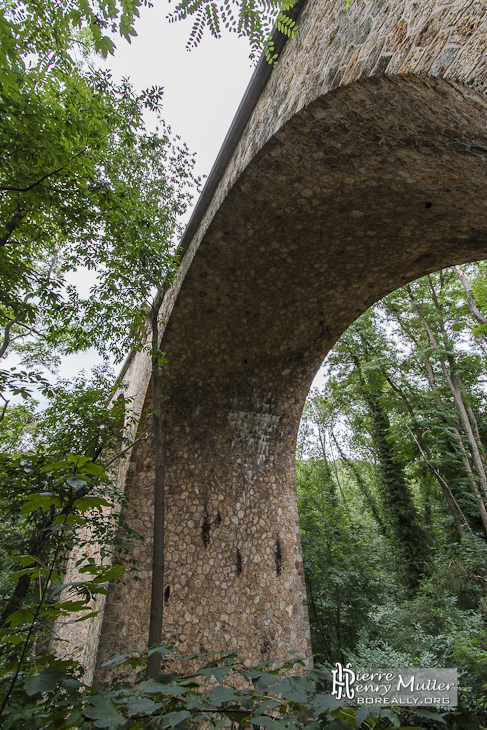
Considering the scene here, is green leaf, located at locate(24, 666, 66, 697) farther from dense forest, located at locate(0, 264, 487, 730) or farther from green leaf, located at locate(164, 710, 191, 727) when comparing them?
dense forest, located at locate(0, 264, 487, 730)

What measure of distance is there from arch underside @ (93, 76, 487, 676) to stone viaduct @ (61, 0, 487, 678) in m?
0.02

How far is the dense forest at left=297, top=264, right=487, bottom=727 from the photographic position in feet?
18.9

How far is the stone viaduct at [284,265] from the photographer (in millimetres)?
2076

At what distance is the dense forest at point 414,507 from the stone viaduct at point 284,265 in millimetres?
2020

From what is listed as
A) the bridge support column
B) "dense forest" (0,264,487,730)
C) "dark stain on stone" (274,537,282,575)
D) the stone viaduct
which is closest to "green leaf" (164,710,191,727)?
the stone viaduct

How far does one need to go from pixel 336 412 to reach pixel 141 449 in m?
10.3

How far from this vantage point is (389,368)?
9867 millimetres

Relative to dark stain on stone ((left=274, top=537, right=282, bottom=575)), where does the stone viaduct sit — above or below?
above

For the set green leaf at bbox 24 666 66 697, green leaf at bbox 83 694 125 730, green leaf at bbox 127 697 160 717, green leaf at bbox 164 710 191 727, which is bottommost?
green leaf at bbox 164 710 191 727

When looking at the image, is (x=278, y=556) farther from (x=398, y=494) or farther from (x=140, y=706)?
(x=140, y=706)

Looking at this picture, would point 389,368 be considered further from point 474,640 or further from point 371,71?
point 371,71

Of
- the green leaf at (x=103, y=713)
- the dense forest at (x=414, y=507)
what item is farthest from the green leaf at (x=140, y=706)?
the dense forest at (x=414, y=507)

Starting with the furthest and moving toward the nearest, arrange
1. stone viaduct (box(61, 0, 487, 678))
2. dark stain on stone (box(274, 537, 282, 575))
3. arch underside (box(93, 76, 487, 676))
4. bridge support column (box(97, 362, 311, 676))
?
dark stain on stone (box(274, 537, 282, 575)) < bridge support column (box(97, 362, 311, 676)) < arch underside (box(93, 76, 487, 676)) < stone viaduct (box(61, 0, 487, 678))

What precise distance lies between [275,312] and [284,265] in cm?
78
